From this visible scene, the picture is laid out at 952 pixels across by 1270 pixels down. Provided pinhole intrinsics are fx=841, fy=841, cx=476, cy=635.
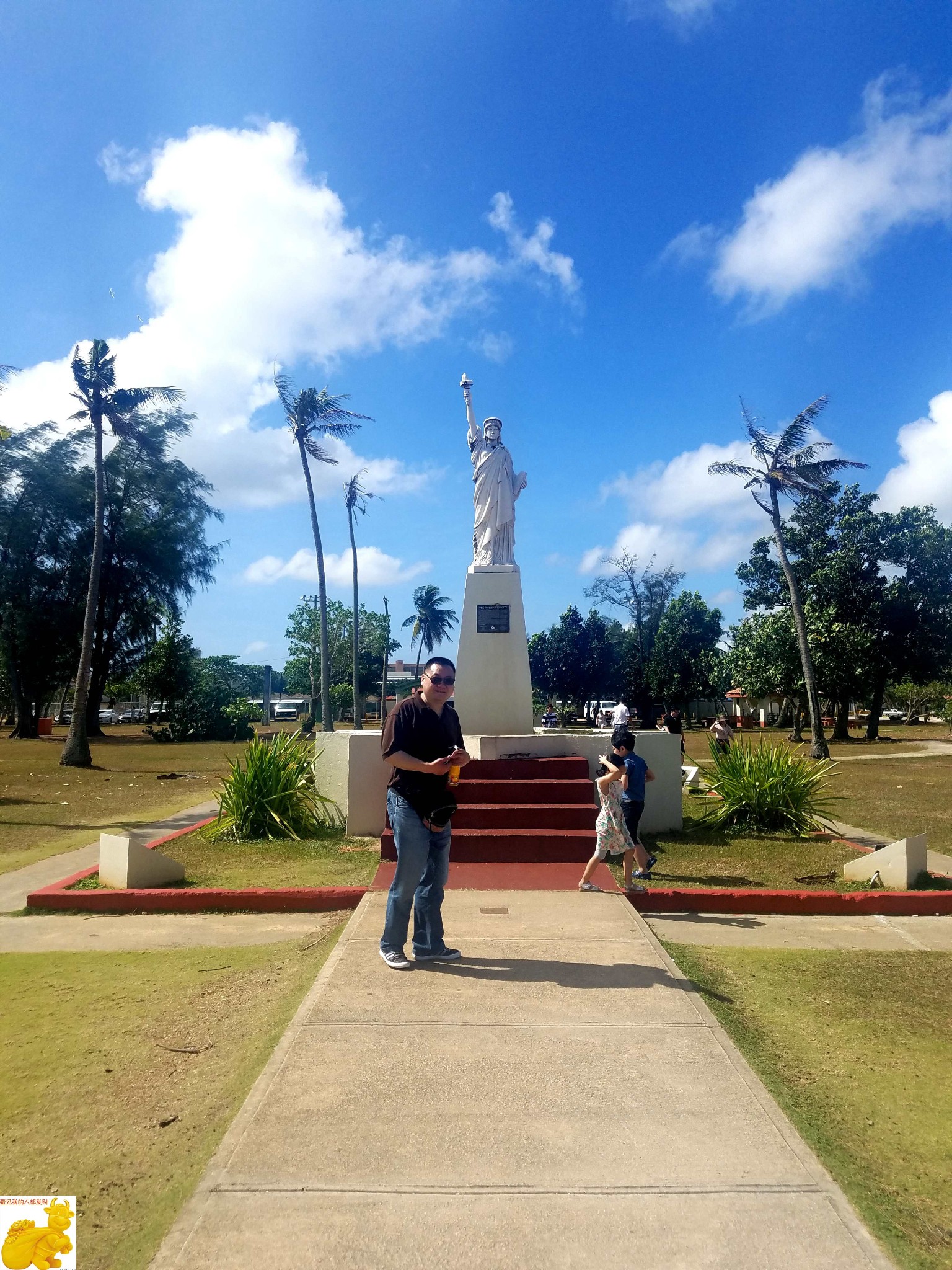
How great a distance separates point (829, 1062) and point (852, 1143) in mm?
694

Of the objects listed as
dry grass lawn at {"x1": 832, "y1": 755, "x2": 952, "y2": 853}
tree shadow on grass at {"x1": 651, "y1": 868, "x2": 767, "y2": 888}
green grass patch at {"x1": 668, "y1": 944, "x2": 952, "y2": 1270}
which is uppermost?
tree shadow on grass at {"x1": 651, "y1": 868, "x2": 767, "y2": 888}

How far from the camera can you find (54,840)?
982 centimetres

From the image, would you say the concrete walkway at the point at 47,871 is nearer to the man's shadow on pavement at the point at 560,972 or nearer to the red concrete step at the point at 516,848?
the red concrete step at the point at 516,848

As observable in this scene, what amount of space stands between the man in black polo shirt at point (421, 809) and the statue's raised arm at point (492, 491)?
6.46 m

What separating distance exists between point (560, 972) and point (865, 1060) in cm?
141

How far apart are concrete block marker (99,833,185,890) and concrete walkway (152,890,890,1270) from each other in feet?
10.6

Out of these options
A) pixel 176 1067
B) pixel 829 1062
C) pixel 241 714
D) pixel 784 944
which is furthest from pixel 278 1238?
pixel 241 714

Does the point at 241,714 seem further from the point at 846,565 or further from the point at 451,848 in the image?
the point at 451,848

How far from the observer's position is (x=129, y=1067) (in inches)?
134

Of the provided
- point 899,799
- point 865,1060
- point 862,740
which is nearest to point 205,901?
point 865,1060

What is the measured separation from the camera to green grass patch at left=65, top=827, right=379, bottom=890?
22.5ft

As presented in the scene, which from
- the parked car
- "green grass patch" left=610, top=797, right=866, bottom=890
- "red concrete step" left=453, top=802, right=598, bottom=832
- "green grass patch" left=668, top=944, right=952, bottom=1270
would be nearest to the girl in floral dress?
"green grass patch" left=610, top=797, right=866, bottom=890

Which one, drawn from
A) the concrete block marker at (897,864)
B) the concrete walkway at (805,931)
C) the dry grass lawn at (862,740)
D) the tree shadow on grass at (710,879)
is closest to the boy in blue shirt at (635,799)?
the tree shadow on grass at (710,879)

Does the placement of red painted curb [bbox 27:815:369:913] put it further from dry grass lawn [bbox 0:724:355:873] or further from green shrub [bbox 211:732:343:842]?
green shrub [bbox 211:732:343:842]
